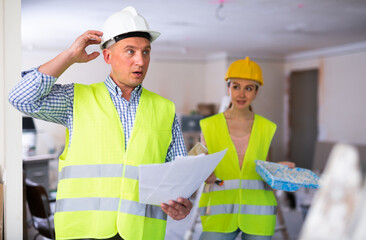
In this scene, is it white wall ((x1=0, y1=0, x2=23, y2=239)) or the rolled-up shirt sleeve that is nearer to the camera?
the rolled-up shirt sleeve

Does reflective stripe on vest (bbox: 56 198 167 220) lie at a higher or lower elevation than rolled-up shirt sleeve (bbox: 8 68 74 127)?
lower

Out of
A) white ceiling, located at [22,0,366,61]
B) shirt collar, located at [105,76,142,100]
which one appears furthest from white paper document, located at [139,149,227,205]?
white ceiling, located at [22,0,366,61]

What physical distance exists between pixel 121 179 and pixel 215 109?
7.24 meters

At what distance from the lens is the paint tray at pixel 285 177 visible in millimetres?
2016

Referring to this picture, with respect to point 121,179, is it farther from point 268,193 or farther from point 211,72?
point 211,72

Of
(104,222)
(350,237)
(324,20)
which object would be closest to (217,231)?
(104,222)

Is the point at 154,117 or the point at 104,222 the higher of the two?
the point at 154,117

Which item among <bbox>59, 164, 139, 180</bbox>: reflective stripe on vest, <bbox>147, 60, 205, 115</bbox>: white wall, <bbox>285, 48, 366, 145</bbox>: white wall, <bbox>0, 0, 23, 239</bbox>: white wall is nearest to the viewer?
<bbox>59, 164, 139, 180</bbox>: reflective stripe on vest

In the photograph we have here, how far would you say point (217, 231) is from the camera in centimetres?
227

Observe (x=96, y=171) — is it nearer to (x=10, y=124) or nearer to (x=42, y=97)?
(x=42, y=97)

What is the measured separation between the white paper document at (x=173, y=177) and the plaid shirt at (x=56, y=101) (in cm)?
25

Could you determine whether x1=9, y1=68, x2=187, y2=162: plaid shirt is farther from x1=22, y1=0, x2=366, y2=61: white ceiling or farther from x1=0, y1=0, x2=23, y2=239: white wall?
x1=22, y1=0, x2=366, y2=61: white ceiling

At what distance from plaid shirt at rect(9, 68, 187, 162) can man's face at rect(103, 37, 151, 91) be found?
6cm

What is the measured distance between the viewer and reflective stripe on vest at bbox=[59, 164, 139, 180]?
1.56 metres
